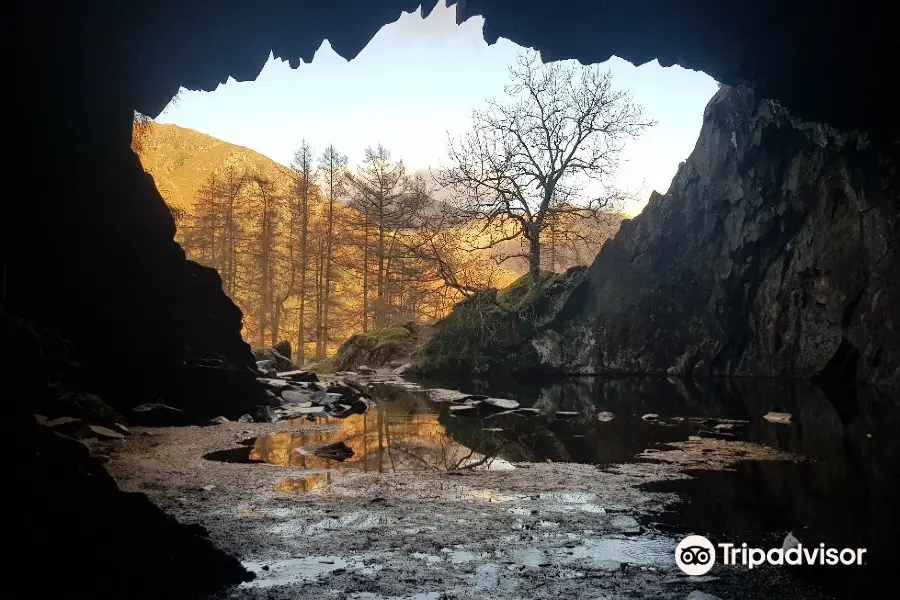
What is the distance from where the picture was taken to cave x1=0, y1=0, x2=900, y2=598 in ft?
25.0

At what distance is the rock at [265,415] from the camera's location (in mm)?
11133

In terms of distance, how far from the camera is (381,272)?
37438 mm

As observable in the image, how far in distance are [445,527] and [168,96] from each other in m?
10.4

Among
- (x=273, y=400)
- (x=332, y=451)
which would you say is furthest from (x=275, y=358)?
(x=332, y=451)

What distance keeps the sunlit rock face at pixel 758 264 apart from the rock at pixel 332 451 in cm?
1180

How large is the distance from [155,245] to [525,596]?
448 inches

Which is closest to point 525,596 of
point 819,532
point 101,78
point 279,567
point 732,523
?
point 279,567

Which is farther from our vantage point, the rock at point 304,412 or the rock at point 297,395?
the rock at point 297,395

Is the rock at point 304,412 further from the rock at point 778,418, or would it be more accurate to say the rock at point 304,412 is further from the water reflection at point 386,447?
the rock at point 778,418

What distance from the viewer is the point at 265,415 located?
11430 millimetres

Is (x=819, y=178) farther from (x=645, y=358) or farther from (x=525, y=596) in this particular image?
(x=525, y=596)

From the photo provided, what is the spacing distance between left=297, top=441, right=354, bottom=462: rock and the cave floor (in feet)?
2.61

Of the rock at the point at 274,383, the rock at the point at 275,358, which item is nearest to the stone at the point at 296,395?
the rock at the point at 274,383

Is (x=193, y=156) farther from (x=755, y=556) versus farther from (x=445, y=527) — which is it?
(x=755, y=556)
